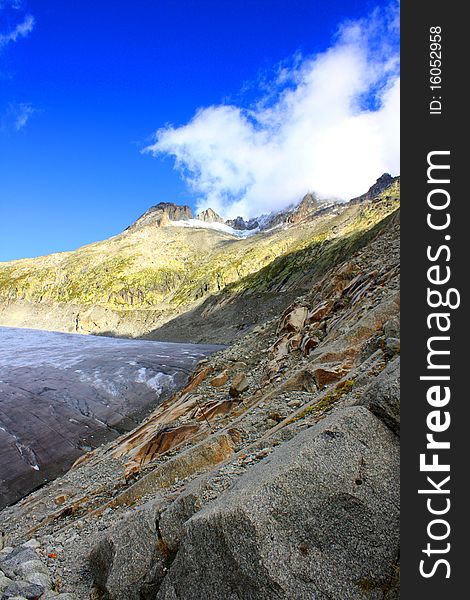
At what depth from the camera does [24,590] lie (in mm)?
6477

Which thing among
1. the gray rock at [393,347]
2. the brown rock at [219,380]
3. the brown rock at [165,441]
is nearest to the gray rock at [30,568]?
the brown rock at [165,441]

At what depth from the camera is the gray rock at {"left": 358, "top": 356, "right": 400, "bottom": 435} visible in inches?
222

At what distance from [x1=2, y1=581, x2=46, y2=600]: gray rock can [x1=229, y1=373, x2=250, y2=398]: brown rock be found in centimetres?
1104

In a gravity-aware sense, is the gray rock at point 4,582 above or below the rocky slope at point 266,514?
below

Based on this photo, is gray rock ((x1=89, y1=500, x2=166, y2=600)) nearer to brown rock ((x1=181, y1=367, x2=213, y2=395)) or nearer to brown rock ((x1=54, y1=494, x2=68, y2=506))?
brown rock ((x1=54, y1=494, x2=68, y2=506))

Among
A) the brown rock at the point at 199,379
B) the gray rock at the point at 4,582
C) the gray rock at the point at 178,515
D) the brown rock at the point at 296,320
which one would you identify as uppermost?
the brown rock at the point at 296,320

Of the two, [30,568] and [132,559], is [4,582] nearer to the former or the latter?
[30,568]

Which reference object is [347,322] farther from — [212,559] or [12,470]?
[12,470]

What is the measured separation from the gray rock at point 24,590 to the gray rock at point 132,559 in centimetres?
95

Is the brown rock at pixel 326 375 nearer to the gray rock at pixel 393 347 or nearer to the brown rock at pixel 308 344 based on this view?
the gray rock at pixel 393 347

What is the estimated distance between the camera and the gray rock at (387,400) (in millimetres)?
5648

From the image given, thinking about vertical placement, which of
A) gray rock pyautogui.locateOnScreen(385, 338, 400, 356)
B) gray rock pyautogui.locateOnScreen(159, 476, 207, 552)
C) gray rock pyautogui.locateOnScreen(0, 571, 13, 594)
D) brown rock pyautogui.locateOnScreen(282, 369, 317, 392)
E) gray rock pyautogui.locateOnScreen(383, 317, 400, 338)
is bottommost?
gray rock pyautogui.locateOnScreen(0, 571, 13, 594)

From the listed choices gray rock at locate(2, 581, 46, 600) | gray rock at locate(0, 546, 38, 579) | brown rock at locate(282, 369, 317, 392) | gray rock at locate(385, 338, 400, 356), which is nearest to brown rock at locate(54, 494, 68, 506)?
gray rock at locate(0, 546, 38, 579)

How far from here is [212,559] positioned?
Answer: 5035 millimetres
